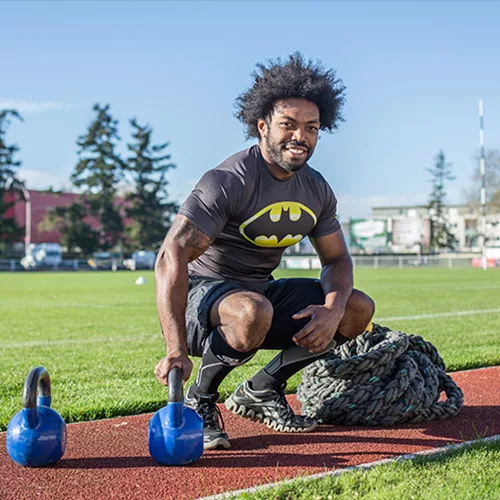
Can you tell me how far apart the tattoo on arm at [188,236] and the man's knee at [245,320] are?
31cm

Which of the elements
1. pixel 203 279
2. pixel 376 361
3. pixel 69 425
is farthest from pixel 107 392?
pixel 376 361

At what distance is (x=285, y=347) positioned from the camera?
3.98m

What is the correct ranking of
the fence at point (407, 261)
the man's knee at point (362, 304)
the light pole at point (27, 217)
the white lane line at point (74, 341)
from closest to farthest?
the man's knee at point (362, 304)
the white lane line at point (74, 341)
the fence at point (407, 261)
the light pole at point (27, 217)

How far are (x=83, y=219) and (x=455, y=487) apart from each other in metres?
61.3

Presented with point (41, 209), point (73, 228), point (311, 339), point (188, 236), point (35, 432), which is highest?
point (41, 209)

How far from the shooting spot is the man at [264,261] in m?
3.52

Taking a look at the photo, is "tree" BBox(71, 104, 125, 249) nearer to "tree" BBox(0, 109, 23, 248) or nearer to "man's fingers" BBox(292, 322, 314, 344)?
"tree" BBox(0, 109, 23, 248)

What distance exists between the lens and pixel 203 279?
3.95m

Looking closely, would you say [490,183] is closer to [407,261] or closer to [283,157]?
[407,261]

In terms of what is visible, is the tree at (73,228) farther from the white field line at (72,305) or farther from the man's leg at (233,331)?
the man's leg at (233,331)

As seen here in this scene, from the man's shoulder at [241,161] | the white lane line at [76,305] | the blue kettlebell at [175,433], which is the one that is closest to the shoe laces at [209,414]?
Result: the blue kettlebell at [175,433]

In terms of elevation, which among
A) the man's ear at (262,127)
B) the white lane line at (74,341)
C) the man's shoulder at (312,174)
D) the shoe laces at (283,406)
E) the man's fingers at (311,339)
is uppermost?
the man's ear at (262,127)

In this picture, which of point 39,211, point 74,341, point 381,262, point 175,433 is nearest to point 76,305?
point 74,341

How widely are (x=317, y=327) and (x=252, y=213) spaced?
2.26 feet
